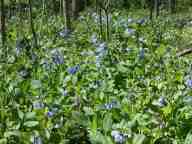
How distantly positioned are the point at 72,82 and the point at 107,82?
0.41m

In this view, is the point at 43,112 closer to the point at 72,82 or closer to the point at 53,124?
the point at 53,124

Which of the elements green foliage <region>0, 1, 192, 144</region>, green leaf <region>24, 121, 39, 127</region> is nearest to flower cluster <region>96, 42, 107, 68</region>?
green foliage <region>0, 1, 192, 144</region>

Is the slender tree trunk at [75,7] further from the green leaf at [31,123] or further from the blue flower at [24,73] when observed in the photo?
the green leaf at [31,123]

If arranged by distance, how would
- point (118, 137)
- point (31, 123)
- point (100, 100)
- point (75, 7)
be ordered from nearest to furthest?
point (118, 137), point (31, 123), point (100, 100), point (75, 7)

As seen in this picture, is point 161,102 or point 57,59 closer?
point 161,102

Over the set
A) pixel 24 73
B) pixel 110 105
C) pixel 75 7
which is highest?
pixel 110 105

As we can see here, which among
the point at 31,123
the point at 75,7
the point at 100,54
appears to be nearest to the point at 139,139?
the point at 31,123

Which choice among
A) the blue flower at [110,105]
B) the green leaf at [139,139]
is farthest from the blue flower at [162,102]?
the green leaf at [139,139]

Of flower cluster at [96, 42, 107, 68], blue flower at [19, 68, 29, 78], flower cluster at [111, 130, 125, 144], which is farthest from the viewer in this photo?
blue flower at [19, 68, 29, 78]

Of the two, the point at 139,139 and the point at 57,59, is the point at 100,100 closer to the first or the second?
the point at 139,139

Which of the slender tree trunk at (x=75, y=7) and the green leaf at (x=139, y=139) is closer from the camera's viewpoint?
the green leaf at (x=139, y=139)

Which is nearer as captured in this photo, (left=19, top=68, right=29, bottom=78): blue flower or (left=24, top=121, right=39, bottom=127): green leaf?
(left=24, top=121, right=39, bottom=127): green leaf

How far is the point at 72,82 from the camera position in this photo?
484 centimetres

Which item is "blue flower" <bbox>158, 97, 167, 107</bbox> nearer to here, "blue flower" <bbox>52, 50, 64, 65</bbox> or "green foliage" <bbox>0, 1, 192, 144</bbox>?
"green foliage" <bbox>0, 1, 192, 144</bbox>
